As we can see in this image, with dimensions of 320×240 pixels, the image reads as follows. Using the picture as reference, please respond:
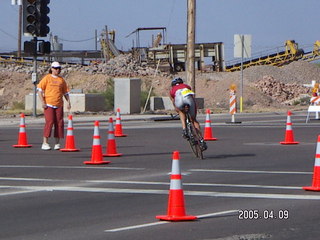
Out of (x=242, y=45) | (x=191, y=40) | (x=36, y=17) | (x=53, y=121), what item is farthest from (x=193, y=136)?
(x=242, y=45)

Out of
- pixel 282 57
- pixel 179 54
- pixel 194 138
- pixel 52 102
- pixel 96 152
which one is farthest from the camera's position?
pixel 282 57

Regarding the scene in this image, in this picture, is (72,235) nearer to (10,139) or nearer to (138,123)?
(10,139)

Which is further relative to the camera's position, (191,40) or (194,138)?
(191,40)

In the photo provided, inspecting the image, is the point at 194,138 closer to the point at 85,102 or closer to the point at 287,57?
the point at 85,102

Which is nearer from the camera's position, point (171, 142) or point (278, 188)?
point (278, 188)

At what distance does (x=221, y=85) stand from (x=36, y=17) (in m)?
30.2

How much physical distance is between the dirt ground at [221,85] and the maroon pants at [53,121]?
25169 mm

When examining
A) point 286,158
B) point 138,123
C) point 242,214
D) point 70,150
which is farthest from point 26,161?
point 138,123

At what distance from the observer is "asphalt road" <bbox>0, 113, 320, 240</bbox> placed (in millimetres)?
9641

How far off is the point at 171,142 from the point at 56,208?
1174 centimetres

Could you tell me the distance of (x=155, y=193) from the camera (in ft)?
41.8

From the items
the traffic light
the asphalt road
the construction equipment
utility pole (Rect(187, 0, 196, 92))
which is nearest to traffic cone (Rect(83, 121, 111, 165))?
the asphalt road

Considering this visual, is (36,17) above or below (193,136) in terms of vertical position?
above

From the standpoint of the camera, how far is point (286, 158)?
59.5 ft
